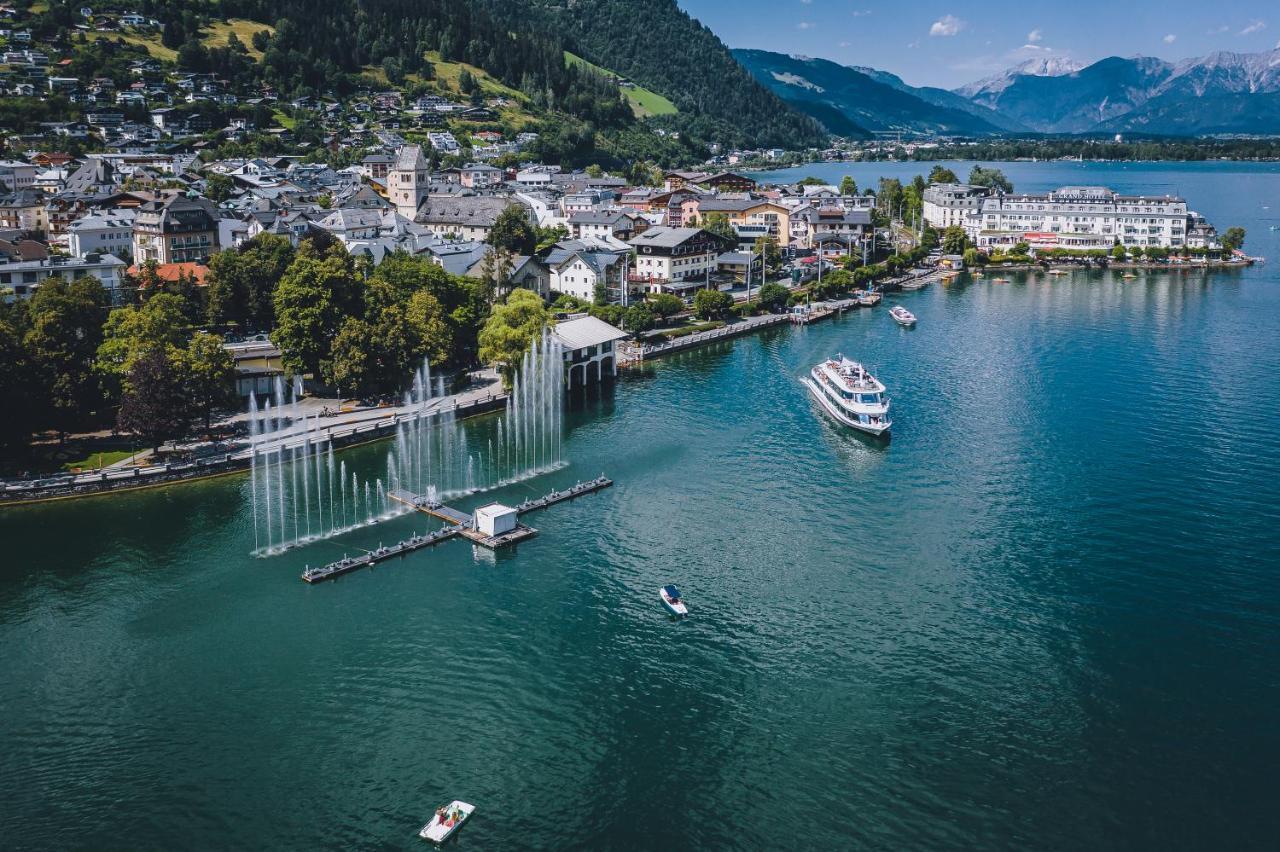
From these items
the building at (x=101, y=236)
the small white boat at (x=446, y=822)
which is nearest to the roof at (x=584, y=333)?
the small white boat at (x=446, y=822)

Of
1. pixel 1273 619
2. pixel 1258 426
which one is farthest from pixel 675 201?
pixel 1273 619

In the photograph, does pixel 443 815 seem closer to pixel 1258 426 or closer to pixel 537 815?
pixel 537 815

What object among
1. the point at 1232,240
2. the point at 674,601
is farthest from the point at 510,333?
the point at 1232,240

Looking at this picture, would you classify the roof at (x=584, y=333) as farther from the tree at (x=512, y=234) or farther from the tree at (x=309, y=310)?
the tree at (x=512, y=234)

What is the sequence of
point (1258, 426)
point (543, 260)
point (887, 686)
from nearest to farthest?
1. point (887, 686)
2. point (1258, 426)
3. point (543, 260)

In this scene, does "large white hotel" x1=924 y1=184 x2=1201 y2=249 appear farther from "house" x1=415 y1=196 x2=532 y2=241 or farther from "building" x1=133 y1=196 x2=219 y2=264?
"building" x1=133 y1=196 x2=219 y2=264

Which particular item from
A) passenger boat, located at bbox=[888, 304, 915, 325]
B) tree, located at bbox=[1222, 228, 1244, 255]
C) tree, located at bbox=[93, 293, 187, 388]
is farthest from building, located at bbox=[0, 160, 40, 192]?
tree, located at bbox=[1222, 228, 1244, 255]

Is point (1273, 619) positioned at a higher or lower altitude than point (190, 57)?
lower
